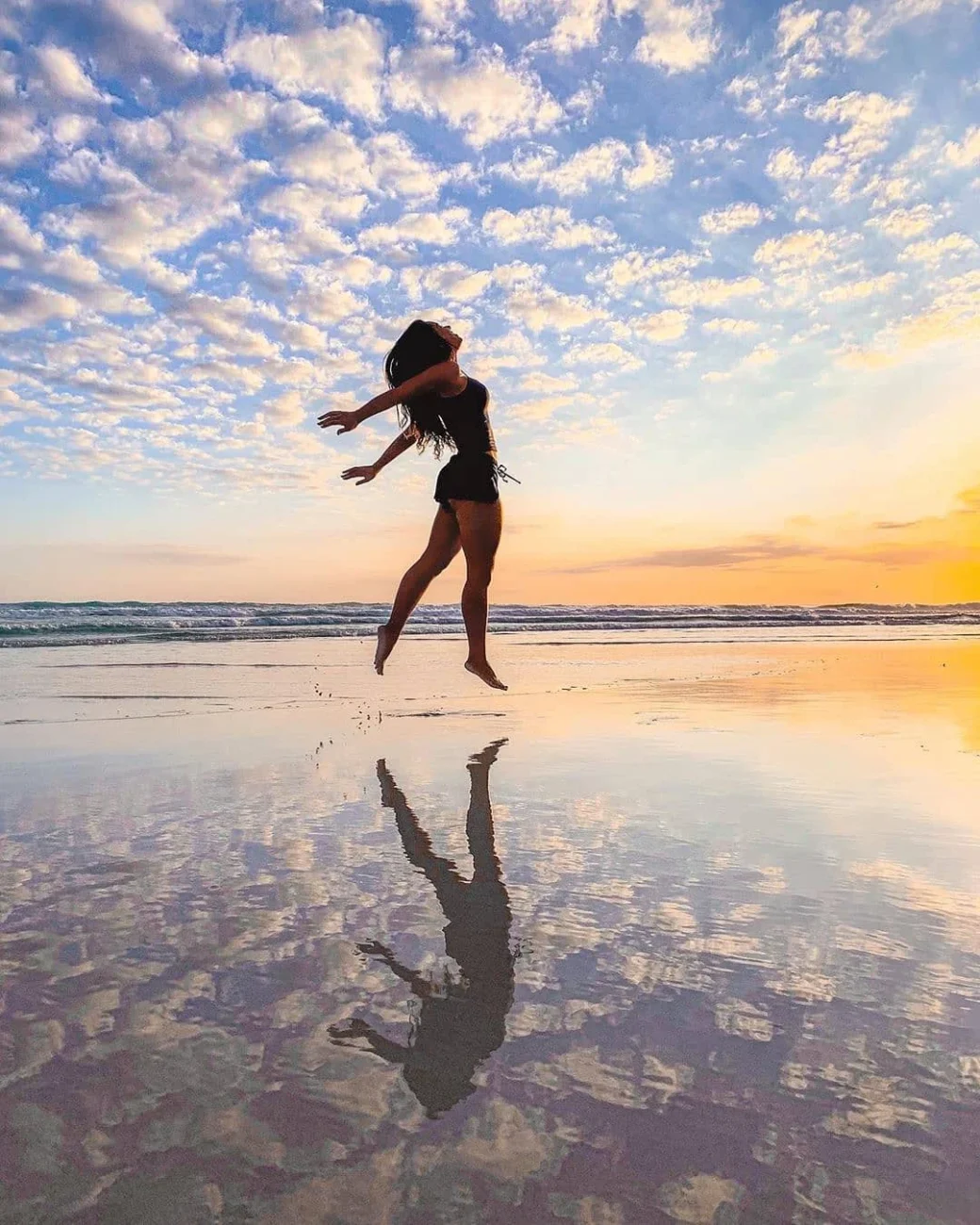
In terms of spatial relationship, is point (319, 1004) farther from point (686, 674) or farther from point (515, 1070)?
point (686, 674)

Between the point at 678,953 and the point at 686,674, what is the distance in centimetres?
972

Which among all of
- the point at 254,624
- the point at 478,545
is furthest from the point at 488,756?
the point at 254,624

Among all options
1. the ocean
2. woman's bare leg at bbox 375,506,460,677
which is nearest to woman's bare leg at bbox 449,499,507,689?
woman's bare leg at bbox 375,506,460,677

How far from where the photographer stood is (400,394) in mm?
5281

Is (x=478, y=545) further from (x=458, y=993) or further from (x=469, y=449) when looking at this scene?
(x=458, y=993)

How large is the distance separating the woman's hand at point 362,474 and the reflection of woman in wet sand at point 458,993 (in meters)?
2.90

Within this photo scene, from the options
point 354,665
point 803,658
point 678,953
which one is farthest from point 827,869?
point 803,658

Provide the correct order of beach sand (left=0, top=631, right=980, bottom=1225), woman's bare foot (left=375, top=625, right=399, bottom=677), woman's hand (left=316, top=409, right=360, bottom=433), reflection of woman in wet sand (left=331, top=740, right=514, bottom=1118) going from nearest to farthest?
beach sand (left=0, top=631, right=980, bottom=1225), reflection of woman in wet sand (left=331, top=740, right=514, bottom=1118), woman's hand (left=316, top=409, right=360, bottom=433), woman's bare foot (left=375, top=625, right=399, bottom=677)

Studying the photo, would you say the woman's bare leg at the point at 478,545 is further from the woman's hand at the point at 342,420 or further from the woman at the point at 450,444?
the woman's hand at the point at 342,420

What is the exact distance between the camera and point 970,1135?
147cm

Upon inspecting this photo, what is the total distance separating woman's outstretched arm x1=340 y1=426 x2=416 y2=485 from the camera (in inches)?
222

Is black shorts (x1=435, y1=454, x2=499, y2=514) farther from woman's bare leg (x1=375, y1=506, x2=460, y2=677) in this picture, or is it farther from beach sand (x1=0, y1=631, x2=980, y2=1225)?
beach sand (x1=0, y1=631, x2=980, y2=1225)

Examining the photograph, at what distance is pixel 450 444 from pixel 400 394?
0.75 meters

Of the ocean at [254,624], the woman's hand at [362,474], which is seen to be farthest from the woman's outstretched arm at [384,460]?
the ocean at [254,624]
